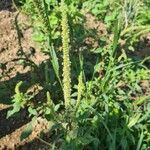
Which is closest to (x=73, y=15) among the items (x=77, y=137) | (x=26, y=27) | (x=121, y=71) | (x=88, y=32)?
(x=88, y=32)

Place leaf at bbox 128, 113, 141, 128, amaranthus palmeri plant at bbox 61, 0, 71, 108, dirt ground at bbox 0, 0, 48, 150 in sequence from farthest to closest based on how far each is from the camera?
dirt ground at bbox 0, 0, 48, 150 → leaf at bbox 128, 113, 141, 128 → amaranthus palmeri plant at bbox 61, 0, 71, 108

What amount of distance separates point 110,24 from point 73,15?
1.40ft

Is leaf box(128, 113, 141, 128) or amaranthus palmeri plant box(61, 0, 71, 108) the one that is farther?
leaf box(128, 113, 141, 128)

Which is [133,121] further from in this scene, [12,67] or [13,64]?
[13,64]

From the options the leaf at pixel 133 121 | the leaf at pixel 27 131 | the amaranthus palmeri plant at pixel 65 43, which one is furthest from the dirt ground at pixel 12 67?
the amaranthus palmeri plant at pixel 65 43

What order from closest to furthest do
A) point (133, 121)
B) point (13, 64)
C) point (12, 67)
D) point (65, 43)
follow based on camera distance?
point (65, 43), point (133, 121), point (12, 67), point (13, 64)

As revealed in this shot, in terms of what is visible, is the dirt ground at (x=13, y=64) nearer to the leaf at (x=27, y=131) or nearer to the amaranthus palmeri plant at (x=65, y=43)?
the leaf at (x=27, y=131)

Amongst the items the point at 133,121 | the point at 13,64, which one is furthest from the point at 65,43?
the point at 13,64

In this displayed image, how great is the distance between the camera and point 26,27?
167 inches

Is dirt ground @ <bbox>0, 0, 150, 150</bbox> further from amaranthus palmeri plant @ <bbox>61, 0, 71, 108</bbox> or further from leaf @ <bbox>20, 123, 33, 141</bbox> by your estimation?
amaranthus palmeri plant @ <bbox>61, 0, 71, 108</bbox>

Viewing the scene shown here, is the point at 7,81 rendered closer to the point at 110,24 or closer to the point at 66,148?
the point at 66,148

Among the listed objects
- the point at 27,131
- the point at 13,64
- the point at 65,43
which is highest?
the point at 65,43

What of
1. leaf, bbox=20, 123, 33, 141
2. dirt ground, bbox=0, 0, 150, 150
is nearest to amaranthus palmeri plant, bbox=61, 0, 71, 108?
leaf, bbox=20, 123, 33, 141

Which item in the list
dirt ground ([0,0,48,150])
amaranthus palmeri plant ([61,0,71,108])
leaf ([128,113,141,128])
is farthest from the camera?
dirt ground ([0,0,48,150])
